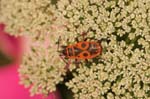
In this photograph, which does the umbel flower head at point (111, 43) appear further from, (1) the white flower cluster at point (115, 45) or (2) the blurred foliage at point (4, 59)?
(2) the blurred foliage at point (4, 59)

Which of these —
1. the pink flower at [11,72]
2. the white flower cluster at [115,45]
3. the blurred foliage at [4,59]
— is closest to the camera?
the white flower cluster at [115,45]

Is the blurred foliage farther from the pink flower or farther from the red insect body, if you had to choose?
the red insect body

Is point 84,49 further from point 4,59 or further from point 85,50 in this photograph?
point 4,59

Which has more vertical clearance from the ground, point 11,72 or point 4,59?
point 4,59

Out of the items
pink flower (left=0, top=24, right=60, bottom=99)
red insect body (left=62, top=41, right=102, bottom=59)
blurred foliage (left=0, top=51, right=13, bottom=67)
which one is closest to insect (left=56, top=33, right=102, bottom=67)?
red insect body (left=62, top=41, right=102, bottom=59)

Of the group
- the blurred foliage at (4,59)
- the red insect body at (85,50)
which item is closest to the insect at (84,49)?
the red insect body at (85,50)

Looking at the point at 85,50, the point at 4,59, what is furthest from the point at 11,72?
the point at 85,50

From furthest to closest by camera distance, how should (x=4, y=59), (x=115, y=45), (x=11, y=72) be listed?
(x=4, y=59), (x=11, y=72), (x=115, y=45)
